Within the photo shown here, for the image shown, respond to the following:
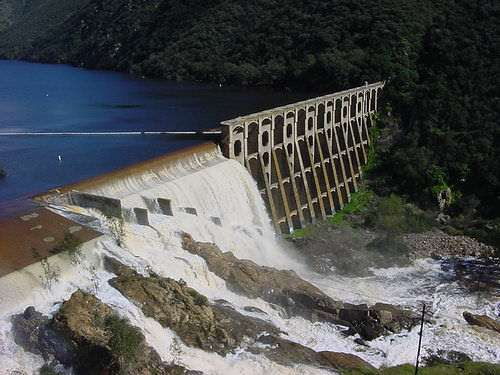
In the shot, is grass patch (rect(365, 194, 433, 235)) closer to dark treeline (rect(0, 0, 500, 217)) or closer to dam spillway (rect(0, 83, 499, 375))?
dark treeline (rect(0, 0, 500, 217))

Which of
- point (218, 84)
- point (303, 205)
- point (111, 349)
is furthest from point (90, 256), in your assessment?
point (218, 84)

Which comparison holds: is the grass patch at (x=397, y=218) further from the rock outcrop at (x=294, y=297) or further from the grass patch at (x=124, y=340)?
the grass patch at (x=124, y=340)

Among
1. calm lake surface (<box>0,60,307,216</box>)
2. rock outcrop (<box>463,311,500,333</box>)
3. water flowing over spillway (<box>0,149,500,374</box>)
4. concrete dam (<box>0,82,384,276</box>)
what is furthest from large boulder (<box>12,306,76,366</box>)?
rock outcrop (<box>463,311,500,333</box>)

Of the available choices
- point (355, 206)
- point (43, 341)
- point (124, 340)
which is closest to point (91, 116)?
point (355, 206)

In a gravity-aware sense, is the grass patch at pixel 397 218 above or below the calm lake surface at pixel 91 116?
below

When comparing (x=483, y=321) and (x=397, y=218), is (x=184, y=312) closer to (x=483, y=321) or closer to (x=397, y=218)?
(x=483, y=321)

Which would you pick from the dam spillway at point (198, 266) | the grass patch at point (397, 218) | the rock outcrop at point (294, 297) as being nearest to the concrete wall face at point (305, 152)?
the dam spillway at point (198, 266)

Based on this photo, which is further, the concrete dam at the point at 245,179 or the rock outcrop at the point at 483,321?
the rock outcrop at the point at 483,321
